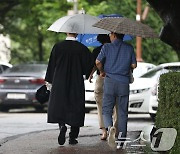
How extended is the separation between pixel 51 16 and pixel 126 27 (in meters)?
24.4

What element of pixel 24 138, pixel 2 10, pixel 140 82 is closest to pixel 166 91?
pixel 24 138

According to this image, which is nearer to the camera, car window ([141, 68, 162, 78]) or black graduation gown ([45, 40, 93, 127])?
black graduation gown ([45, 40, 93, 127])

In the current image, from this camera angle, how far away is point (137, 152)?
9625 mm

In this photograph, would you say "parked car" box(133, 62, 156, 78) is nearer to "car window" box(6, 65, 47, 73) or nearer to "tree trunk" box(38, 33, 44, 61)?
"car window" box(6, 65, 47, 73)

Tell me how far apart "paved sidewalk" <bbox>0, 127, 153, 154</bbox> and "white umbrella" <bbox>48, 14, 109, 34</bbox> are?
1.67m

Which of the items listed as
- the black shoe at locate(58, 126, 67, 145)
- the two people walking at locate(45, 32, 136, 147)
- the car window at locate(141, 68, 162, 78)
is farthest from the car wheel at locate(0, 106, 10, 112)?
the black shoe at locate(58, 126, 67, 145)

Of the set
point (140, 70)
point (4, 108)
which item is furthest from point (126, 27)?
point (4, 108)

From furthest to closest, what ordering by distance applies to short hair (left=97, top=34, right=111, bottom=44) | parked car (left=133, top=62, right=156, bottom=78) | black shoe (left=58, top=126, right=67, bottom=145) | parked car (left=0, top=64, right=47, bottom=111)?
parked car (left=133, top=62, right=156, bottom=78), parked car (left=0, top=64, right=47, bottom=111), short hair (left=97, top=34, right=111, bottom=44), black shoe (left=58, top=126, right=67, bottom=145)

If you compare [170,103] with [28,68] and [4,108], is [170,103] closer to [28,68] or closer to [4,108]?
[28,68]

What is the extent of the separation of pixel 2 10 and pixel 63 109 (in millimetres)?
27966

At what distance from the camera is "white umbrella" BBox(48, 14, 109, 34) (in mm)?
10867

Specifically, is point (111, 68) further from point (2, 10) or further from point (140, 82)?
point (2, 10)

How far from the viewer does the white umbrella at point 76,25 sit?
35.7 ft

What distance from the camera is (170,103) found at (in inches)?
343
